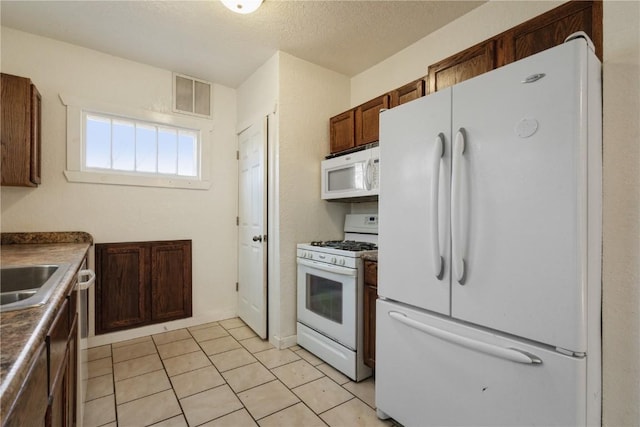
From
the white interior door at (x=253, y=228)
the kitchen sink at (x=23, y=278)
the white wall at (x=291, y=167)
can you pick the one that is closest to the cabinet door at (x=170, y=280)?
the white interior door at (x=253, y=228)

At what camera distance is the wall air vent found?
10.4 ft

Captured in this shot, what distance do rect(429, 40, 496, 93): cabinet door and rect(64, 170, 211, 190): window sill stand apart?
7.96 ft

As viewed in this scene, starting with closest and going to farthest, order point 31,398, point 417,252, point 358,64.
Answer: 1. point 31,398
2. point 417,252
3. point 358,64

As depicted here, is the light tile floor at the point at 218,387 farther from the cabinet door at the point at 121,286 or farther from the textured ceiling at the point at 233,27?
the textured ceiling at the point at 233,27

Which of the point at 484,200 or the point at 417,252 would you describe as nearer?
the point at 484,200

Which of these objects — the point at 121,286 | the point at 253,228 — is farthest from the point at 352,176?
the point at 121,286

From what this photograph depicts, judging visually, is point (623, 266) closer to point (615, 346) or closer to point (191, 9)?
point (615, 346)

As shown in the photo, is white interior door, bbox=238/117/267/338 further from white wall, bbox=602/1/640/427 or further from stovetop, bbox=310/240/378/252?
white wall, bbox=602/1/640/427

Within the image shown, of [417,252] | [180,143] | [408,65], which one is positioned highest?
[408,65]

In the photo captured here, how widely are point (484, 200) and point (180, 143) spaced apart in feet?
9.81

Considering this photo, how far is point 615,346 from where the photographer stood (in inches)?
45.1

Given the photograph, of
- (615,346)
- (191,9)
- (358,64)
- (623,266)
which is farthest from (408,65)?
(615,346)

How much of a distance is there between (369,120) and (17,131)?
2.63 meters

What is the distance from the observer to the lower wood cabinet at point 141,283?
2.78m
